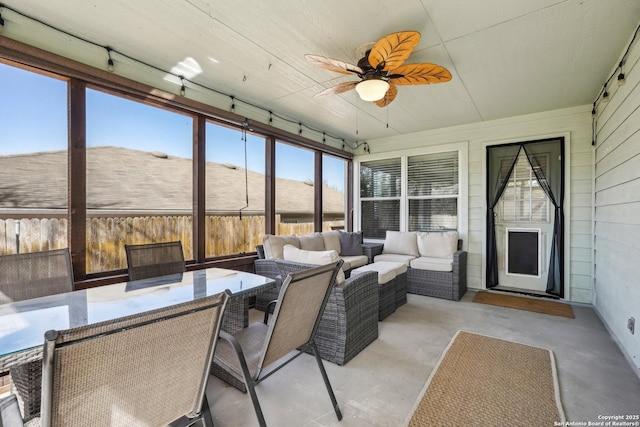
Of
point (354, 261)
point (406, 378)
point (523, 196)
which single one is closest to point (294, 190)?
point (354, 261)

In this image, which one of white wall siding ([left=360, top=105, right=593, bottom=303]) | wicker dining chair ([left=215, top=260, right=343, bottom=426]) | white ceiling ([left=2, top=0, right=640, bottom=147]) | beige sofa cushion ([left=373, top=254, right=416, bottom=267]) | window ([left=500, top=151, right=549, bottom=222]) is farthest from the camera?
beige sofa cushion ([left=373, top=254, right=416, bottom=267])

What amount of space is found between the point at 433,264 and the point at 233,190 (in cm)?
302

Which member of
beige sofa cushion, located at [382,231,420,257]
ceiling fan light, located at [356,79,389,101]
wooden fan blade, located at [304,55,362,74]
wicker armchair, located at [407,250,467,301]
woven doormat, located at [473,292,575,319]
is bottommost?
woven doormat, located at [473,292,575,319]

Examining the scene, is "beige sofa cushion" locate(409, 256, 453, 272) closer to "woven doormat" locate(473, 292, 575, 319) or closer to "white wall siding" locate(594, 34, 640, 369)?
"woven doormat" locate(473, 292, 575, 319)

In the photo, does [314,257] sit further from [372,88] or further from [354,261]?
[354,261]

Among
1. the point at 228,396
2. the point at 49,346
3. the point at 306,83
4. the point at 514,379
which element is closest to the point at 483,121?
the point at 306,83

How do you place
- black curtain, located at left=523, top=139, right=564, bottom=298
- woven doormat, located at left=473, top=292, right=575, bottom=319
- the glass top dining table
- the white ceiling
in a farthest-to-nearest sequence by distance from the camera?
black curtain, located at left=523, top=139, right=564, bottom=298 < woven doormat, located at left=473, top=292, right=575, bottom=319 < the white ceiling < the glass top dining table

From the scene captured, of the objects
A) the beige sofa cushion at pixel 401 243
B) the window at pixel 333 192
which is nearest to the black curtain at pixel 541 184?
the beige sofa cushion at pixel 401 243

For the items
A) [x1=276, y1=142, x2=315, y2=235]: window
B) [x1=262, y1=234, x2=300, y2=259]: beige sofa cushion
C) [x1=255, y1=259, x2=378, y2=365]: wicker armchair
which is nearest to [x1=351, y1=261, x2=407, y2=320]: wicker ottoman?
[x1=255, y1=259, x2=378, y2=365]: wicker armchair

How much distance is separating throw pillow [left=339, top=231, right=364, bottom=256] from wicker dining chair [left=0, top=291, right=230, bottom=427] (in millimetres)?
3807

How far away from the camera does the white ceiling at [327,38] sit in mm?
2074

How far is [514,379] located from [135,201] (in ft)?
12.1

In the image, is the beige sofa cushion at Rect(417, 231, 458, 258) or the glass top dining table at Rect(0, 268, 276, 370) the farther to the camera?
the beige sofa cushion at Rect(417, 231, 458, 258)

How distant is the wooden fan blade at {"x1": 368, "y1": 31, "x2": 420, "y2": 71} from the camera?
195 cm
